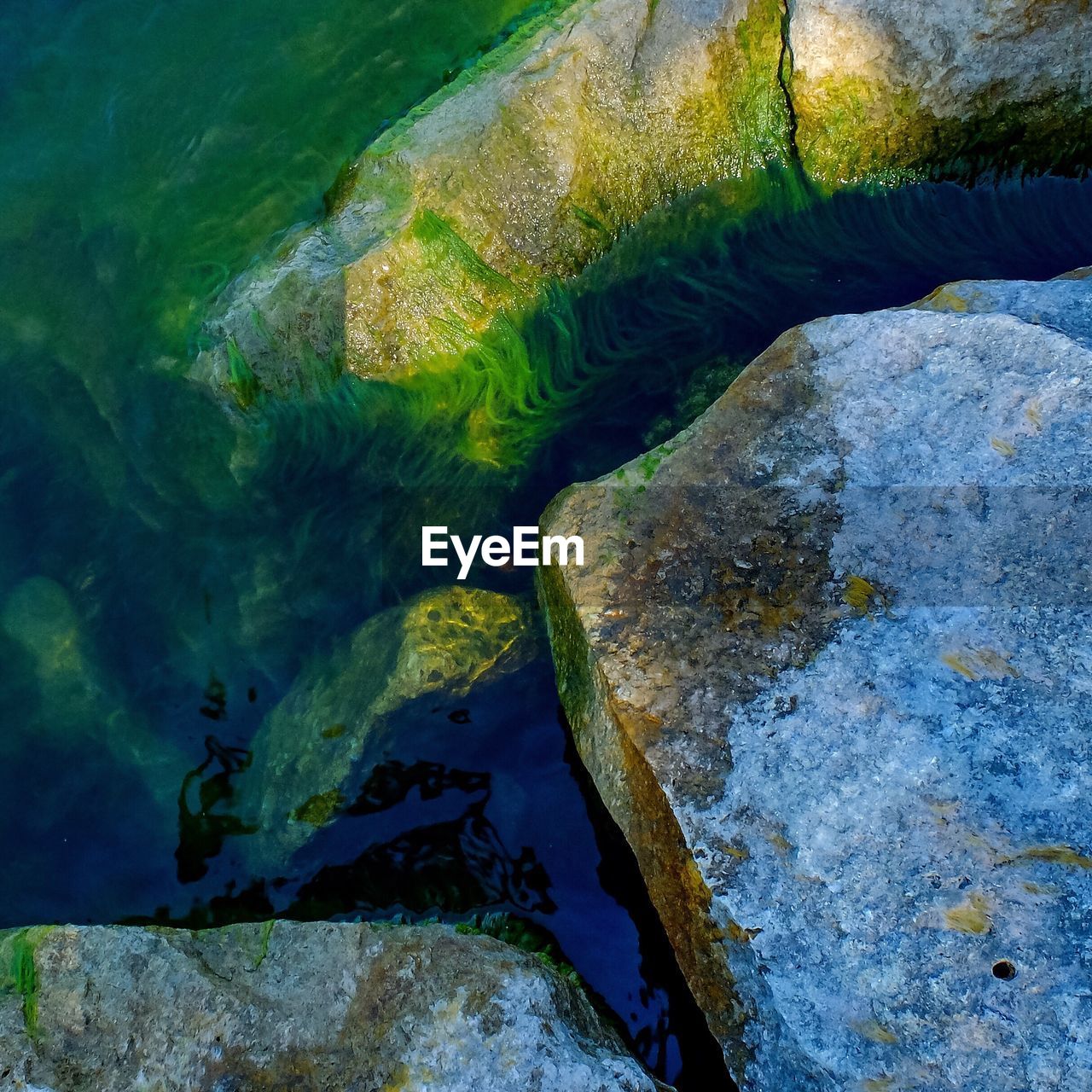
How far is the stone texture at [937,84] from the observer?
12.4ft

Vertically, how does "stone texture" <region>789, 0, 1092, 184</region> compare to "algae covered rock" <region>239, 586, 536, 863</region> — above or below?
above

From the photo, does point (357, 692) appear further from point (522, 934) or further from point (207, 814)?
point (522, 934)

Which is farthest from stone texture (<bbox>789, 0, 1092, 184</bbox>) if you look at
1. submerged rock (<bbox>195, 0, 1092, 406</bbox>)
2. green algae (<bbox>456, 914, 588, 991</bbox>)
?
green algae (<bbox>456, 914, 588, 991</bbox>)

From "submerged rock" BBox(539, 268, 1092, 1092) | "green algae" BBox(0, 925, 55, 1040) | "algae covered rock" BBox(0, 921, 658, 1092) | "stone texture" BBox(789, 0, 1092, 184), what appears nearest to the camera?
"submerged rock" BBox(539, 268, 1092, 1092)

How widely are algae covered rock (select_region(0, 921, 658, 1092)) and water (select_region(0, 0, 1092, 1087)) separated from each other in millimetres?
511

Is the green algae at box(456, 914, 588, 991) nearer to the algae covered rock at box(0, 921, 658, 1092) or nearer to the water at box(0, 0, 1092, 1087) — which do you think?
the water at box(0, 0, 1092, 1087)

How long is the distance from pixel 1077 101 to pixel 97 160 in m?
4.13

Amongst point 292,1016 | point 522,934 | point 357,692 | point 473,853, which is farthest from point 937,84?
point 292,1016

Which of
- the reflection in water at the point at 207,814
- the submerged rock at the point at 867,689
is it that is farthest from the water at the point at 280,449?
the submerged rock at the point at 867,689

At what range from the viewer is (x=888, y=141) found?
4.07 metres

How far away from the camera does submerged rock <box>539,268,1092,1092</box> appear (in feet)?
7.59

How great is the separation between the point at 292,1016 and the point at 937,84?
3990mm

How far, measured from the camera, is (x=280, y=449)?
12.7 ft

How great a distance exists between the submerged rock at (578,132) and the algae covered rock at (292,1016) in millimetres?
2109
